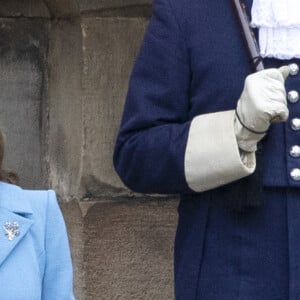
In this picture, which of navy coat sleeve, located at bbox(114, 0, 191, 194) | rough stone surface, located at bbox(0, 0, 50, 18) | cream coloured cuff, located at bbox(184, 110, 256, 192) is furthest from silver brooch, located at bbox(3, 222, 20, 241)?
rough stone surface, located at bbox(0, 0, 50, 18)

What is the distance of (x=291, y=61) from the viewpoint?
3180 mm

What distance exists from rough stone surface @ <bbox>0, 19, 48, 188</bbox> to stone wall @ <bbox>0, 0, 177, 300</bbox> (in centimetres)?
2

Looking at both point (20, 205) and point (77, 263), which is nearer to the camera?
point (20, 205)

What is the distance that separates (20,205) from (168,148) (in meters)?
0.40

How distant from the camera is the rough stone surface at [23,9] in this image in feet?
13.9

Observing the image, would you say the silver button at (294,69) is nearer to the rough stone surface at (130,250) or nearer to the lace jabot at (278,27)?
the lace jabot at (278,27)

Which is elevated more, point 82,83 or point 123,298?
point 82,83

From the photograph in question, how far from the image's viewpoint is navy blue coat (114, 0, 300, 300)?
3129mm

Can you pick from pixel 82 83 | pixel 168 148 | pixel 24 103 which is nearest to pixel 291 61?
pixel 168 148

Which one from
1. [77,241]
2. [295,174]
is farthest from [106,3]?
[295,174]

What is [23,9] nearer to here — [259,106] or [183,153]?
[183,153]

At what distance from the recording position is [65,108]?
13.7 feet

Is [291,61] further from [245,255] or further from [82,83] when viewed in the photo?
[82,83]

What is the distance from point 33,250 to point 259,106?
642 mm
